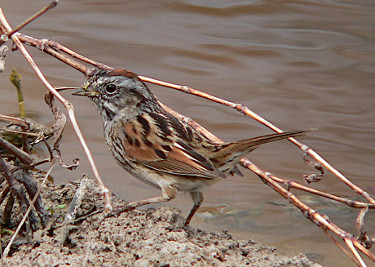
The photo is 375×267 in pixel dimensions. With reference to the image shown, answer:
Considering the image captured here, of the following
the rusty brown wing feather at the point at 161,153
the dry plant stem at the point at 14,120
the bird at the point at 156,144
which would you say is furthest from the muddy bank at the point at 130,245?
the dry plant stem at the point at 14,120

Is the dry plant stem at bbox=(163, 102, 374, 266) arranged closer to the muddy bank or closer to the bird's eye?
the muddy bank

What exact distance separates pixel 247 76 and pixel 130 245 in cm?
501

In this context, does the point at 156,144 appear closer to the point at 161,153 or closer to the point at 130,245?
the point at 161,153

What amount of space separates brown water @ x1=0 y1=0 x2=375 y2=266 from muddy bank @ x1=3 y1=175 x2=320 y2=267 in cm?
124

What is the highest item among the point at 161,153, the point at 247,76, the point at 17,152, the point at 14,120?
the point at 14,120

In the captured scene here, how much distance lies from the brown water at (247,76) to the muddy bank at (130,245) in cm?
124

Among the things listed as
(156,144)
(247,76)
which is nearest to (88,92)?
(156,144)

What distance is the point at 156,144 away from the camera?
16.8 feet

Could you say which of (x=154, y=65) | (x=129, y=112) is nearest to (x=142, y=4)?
(x=154, y=65)

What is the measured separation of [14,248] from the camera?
4336 millimetres

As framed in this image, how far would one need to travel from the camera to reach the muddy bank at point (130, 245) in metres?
3.95

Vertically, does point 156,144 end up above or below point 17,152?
below

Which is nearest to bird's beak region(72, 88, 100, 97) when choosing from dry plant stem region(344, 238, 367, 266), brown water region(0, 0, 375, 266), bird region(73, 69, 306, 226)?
bird region(73, 69, 306, 226)

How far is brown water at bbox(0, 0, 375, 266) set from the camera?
6344mm
